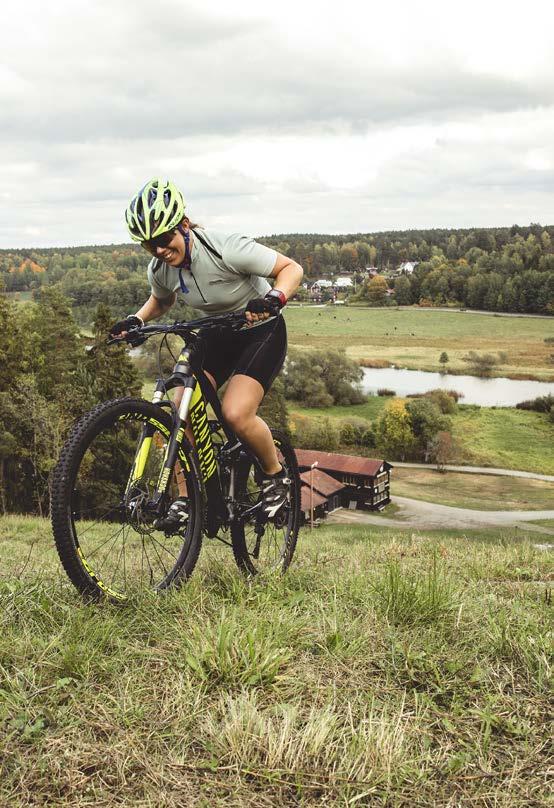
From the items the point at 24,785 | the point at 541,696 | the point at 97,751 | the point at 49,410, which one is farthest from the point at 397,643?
the point at 49,410

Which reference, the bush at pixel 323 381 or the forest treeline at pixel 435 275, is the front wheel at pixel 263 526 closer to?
the bush at pixel 323 381

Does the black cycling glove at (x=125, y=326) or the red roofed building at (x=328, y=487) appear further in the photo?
the red roofed building at (x=328, y=487)

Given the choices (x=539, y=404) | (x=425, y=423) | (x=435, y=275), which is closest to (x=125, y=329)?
(x=425, y=423)

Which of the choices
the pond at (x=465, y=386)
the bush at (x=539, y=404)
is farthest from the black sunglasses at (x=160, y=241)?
the pond at (x=465, y=386)

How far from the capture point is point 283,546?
5418mm

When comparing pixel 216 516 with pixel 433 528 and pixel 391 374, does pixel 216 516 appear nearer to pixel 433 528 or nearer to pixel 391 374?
pixel 433 528

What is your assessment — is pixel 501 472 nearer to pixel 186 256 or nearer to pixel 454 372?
pixel 454 372

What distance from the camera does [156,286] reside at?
15.4ft

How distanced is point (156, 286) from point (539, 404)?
74.3 m

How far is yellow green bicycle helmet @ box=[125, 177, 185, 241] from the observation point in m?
3.98

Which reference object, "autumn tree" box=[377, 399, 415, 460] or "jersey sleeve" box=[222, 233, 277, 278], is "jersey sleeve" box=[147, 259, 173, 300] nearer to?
"jersey sleeve" box=[222, 233, 277, 278]

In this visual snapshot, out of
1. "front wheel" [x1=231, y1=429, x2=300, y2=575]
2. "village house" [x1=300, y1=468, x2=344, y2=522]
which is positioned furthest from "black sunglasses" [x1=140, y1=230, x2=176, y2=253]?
"village house" [x1=300, y1=468, x2=344, y2=522]

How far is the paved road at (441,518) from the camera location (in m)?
39.2

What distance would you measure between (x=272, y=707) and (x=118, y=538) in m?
2.00
